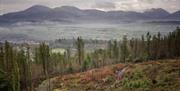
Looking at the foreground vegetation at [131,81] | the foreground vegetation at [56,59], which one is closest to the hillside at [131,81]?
the foreground vegetation at [131,81]

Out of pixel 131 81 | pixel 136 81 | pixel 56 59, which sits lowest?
pixel 56 59

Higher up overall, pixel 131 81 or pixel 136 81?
pixel 136 81

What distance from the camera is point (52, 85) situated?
74438 millimetres

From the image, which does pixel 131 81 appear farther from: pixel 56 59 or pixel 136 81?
pixel 56 59

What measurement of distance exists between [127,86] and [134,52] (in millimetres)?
78476

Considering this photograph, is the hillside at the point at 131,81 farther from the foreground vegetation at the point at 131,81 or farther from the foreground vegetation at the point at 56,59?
the foreground vegetation at the point at 56,59

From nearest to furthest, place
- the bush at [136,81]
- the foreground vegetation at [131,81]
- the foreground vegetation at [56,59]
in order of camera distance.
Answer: the foreground vegetation at [131,81] < the bush at [136,81] < the foreground vegetation at [56,59]

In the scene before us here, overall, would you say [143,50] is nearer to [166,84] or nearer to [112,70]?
[112,70]

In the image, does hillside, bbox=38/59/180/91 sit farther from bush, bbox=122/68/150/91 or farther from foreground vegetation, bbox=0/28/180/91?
foreground vegetation, bbox=0/28/180/91

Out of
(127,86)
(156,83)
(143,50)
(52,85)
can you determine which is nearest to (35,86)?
(52,85)

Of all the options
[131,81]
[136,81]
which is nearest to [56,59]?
[131,81]

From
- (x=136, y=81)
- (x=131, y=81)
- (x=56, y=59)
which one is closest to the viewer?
(x=136, y=81)

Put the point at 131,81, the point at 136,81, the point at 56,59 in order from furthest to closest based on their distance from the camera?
the point at 56,59 < the point at 131,81 < the point at 136,81

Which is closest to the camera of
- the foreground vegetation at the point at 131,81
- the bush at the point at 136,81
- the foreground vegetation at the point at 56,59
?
the foreground vegetation at the point at 131,81
